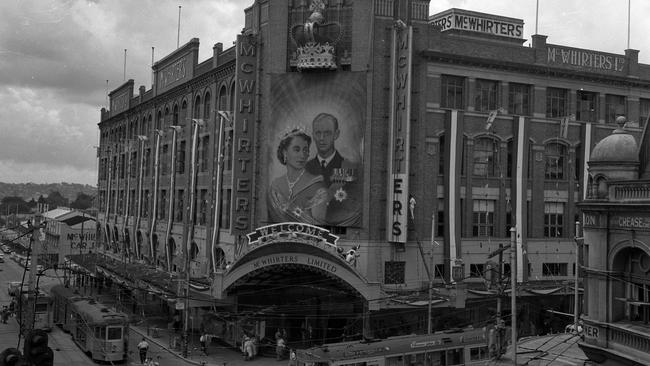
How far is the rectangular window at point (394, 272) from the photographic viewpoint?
42.6 m

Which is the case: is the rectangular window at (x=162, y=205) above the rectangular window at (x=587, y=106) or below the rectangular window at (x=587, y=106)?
below

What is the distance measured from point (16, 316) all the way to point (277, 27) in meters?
34.7

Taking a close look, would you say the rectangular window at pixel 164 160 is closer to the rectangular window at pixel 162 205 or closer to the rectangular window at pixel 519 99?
the rectangular window at pixel 162 205

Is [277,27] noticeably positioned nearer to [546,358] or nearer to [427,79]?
[427,79]

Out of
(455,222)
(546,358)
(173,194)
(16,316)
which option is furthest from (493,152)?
(16,316)

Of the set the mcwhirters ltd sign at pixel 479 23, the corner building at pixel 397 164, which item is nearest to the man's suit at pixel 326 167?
the corner building at pixel 397 164

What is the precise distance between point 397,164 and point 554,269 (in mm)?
15679

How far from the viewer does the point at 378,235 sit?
4256 centimetres

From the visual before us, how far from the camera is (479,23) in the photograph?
165ft

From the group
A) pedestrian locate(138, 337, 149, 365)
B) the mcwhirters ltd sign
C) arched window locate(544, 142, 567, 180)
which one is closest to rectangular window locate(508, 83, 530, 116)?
arched window locate(544, 142, 567, 180)

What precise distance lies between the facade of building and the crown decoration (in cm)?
2300

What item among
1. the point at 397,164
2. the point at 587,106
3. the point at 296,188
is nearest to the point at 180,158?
the point at 296,188

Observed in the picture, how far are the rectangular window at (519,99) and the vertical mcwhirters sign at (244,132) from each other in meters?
17.6

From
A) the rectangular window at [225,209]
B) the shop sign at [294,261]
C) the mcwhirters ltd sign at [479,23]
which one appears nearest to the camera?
the shop sign at [294,261]
